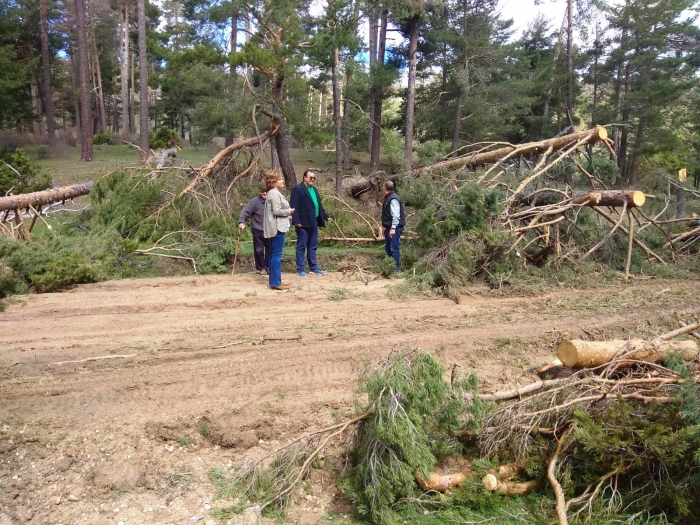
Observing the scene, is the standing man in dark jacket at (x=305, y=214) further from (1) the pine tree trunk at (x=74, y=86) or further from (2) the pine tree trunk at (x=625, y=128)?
(1) the pine tree trunk at (x=74, y=86)

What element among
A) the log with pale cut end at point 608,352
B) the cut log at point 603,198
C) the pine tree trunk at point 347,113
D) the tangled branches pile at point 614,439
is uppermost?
the pine tree trunk at point 347,113

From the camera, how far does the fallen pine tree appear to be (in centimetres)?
352

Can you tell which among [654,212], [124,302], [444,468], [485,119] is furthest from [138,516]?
[485,119]

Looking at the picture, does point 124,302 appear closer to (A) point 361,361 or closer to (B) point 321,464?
(A) point 361,361

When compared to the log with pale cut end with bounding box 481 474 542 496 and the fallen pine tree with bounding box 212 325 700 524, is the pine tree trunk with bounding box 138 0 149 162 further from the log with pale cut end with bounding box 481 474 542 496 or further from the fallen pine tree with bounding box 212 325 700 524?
the log with pale cut end with bounding box 481 474 542 496

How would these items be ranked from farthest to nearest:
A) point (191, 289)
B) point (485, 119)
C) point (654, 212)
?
point (485, 119), point (654, 212), point (191, 289)

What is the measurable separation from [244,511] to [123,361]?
104 inches

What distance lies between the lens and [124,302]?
24.1 feet

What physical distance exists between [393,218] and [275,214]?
2268 mm

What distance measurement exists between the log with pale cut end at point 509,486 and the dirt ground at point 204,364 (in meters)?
1.04

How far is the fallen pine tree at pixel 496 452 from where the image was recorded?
3.52 meters

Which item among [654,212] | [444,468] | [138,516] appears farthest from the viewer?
[654,212]

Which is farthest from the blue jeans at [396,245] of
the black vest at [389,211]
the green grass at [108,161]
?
the green grass at [108,161]

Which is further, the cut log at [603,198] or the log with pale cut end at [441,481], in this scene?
the cut log at [603,198]
